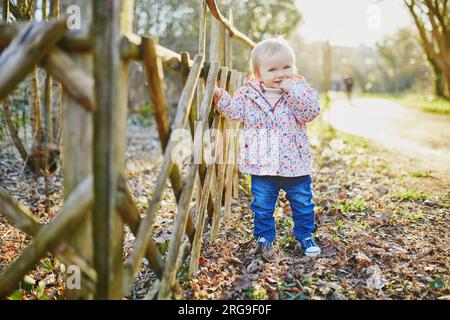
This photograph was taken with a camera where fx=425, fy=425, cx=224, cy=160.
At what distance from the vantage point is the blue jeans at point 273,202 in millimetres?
3375

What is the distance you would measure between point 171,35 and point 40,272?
10.6m

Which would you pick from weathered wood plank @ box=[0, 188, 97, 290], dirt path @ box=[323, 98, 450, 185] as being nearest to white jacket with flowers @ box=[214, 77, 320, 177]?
weathered wood plank @ box=[0, 188, 97, 290]

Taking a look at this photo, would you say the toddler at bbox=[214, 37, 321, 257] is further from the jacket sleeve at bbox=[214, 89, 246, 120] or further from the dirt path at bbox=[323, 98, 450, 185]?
the dirt path at bbox=[323, 98, 450, 185]

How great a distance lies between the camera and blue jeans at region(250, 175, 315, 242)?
3375mm

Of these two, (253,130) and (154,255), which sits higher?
(253,130)

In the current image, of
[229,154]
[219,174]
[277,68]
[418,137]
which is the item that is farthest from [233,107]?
[418,137]

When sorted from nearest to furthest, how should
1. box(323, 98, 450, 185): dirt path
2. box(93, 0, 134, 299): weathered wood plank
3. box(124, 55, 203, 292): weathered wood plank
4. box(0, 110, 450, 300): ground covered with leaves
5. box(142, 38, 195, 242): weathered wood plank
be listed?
box(93, 0, 134, 299): weathered wood plank
box(142, 38, 195, 242): weathered wood plank
box(124, 55, 203, 292): weathered wood plank
box(0, 110, 450, 300): ground covered with leaves
box(323, 98, 450, 185): dirt path

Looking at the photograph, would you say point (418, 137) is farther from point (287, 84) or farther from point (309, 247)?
point (287, 84)

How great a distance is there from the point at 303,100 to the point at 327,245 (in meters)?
1.28

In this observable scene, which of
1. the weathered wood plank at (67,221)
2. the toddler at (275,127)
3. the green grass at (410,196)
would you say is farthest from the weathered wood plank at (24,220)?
the green grass at (410,196)

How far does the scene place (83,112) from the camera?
1821mm

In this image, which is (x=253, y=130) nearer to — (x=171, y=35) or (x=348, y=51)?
(x=171, y=35)

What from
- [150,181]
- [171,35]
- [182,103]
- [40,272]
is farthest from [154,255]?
[171,35]

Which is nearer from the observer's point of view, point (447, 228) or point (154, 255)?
point (154, 255)
